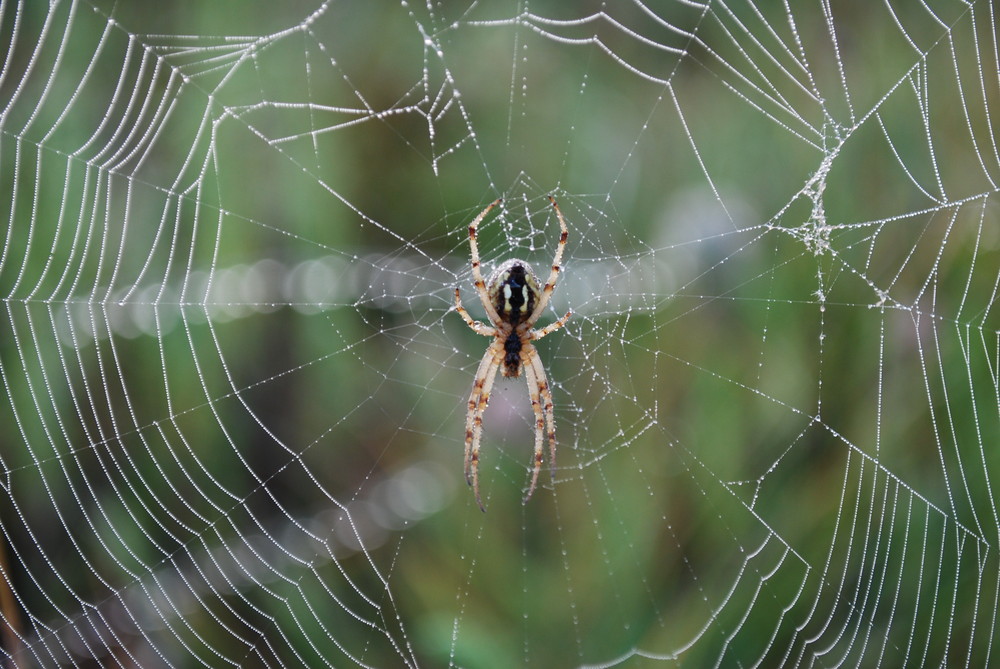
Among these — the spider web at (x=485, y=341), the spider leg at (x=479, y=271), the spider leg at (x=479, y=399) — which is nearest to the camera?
the spider web at (x=485, y=341)

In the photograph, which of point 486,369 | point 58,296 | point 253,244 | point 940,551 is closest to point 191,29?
point 253,244

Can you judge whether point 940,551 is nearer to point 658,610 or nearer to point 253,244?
point 658,610

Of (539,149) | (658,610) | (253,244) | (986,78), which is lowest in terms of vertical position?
(658,610)

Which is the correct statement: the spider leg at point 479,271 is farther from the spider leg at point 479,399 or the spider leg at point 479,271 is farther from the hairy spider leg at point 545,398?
the hairy spider leg at point 545,398

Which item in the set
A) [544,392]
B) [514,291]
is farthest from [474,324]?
[544,392]

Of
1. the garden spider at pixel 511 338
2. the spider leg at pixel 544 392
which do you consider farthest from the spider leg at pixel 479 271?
the spider leg at pixel 544 392

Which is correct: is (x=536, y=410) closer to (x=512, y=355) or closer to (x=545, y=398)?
(x=545, y=398)

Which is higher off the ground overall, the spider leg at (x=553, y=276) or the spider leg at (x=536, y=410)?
the spider leg at (x=553, y=276)

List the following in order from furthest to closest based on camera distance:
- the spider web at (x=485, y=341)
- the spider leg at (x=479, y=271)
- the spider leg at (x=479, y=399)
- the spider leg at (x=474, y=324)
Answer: the spider leg at (x=479, y=399), the spider leg at (x=474, y=324), the spider leg at (x=479, y=271), the spider web at (x=485, y=341)
